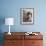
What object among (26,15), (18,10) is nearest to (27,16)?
(26,15)

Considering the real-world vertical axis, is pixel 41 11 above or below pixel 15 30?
above

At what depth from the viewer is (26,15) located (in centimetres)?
441

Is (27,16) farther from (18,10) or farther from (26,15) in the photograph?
(18,10)

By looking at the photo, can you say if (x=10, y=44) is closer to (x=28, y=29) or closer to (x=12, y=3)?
(x=28, y=29)

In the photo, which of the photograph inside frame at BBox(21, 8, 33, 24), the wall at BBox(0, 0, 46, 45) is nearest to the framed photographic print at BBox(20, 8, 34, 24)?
the photograph inside frame at BBox(21, 8, 33, 24)

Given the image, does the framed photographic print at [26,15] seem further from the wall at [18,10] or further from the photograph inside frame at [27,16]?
the wall at [18,10]

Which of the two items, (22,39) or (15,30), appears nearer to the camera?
(22,39)

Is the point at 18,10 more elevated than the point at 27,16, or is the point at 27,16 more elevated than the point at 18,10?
the point at 18,10

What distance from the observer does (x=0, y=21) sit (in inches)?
173

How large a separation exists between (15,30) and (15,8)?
0.78 meters

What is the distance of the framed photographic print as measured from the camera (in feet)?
14.4

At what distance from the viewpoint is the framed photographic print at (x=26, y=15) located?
4.38 metres

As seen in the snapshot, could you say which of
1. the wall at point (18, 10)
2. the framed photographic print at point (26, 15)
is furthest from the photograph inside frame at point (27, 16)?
the wall at point (18, 10)

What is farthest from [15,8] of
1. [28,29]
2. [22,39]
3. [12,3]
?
[22,39]
